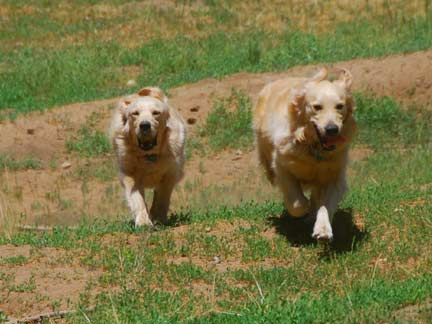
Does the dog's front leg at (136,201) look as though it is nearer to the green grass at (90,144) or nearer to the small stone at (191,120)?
the green grass at (90,144)

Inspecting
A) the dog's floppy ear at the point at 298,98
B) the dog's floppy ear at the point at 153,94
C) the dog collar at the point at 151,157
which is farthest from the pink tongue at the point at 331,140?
the dog's floppy ear at the point at 153,94

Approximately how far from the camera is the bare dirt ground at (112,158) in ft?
44.2

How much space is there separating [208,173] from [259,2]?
12385 millimetres

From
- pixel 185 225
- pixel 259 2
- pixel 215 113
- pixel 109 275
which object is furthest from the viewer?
pixel 259 2

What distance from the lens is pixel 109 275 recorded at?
314 inches

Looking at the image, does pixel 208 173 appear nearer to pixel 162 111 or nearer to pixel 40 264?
pixel 162 111

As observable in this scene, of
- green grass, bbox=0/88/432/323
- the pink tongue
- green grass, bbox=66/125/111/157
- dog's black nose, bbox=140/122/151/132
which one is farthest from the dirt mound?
the pink tongue

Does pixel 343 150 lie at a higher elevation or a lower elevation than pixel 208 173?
higher

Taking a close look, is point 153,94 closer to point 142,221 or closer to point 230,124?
point 142,221

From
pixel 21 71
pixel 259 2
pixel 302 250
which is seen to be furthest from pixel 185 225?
pixel 259 2

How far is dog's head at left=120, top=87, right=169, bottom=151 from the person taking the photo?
32.4ft

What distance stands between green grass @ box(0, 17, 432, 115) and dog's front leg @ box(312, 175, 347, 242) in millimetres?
9522

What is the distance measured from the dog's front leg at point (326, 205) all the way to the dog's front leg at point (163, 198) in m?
2.05

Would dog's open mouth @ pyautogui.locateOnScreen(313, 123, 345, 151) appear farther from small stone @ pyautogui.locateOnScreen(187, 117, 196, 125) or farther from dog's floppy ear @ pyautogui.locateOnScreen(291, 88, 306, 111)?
small stone @ pyautogui.locateOnScreen(187, 117, 196, 125)
